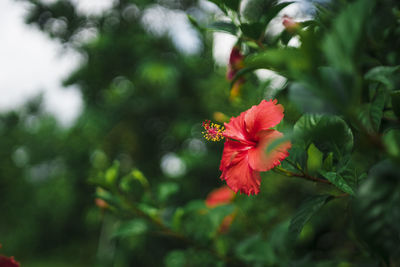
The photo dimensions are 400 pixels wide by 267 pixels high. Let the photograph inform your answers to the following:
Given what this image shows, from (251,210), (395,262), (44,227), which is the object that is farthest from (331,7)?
(44,227)

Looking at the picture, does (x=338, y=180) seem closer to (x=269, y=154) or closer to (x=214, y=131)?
(x=269, y=154)

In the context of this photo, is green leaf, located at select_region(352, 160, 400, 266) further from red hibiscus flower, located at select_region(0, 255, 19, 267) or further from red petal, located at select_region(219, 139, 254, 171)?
red hibiscus flower, located at select_region(0, 255, 19, 267)

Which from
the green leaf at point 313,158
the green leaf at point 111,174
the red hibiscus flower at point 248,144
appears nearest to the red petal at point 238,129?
the red hibiscus flower at point 248,144

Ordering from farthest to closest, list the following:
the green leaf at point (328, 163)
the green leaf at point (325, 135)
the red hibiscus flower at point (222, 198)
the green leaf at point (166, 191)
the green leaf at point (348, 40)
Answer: the red hibiscus flower at point (222, 198), the green leaf at point (166, 191), the green leaf at point (328, 163), the green leaf at point (325, 135), the green leaf at point (348, 40)

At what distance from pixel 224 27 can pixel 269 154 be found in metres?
0.27

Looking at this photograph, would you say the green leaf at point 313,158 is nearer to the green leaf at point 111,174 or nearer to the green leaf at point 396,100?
the green leaf at point 396,100

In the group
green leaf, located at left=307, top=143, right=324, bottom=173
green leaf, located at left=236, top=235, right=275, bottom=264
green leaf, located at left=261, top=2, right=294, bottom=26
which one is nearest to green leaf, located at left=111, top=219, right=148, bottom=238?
green leaf, located at left=236, top=235, right=275, bottom=264

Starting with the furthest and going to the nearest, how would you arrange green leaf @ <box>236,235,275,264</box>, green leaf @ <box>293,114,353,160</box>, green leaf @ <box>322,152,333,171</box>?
1. green leaf @ <box>236,235,275,264</box>
2. green leaf @ <box>322,152,333,171</box>
3. green leaf @ <box>293,114,353,160</box>

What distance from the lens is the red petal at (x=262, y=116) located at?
45 centimetres

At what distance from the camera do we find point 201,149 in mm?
3547

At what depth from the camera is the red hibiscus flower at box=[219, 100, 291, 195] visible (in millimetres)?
449

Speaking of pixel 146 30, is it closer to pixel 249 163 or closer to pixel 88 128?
pixel 88 128

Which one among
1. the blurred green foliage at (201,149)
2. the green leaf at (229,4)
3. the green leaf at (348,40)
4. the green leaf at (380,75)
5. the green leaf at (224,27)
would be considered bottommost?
the blurred green foliage at (201,149)

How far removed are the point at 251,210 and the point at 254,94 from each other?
0.48 meters
